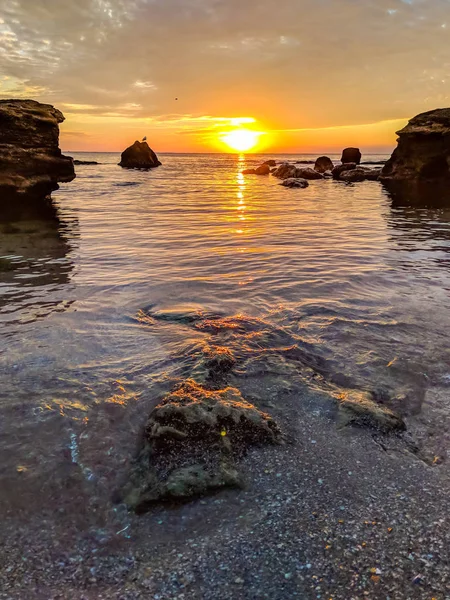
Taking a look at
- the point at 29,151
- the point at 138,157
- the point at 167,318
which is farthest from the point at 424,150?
the point at 138,157

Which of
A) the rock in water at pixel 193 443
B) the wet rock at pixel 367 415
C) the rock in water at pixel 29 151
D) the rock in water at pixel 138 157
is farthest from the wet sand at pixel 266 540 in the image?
the rock in water at pixel 138 157

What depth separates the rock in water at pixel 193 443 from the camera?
12.1 ft

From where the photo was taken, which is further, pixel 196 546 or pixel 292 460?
pixel 292 460

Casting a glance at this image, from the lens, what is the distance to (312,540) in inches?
123

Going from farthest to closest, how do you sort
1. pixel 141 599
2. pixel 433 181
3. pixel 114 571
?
pixel 433 181, pixel 114 571, pixel 141 599

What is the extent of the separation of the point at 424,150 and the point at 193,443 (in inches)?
1618

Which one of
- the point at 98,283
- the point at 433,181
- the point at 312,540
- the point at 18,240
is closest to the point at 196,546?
the point at 312,540

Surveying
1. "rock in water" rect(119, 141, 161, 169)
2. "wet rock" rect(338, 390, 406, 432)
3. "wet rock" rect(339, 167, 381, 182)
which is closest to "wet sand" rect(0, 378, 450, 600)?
"wet rock" rect(338, 390, 406, 432)

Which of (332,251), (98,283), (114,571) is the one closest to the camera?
(114,571)

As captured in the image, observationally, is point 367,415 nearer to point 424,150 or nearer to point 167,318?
point 167,318

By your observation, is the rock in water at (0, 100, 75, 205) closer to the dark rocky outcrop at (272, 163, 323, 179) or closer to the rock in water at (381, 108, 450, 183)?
the rock in water at (381, 108, 450, 183)

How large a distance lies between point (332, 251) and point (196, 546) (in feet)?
38.2

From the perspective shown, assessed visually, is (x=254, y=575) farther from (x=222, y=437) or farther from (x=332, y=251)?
(x=332, y=251)

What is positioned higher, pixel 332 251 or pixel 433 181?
pixel 433 181
